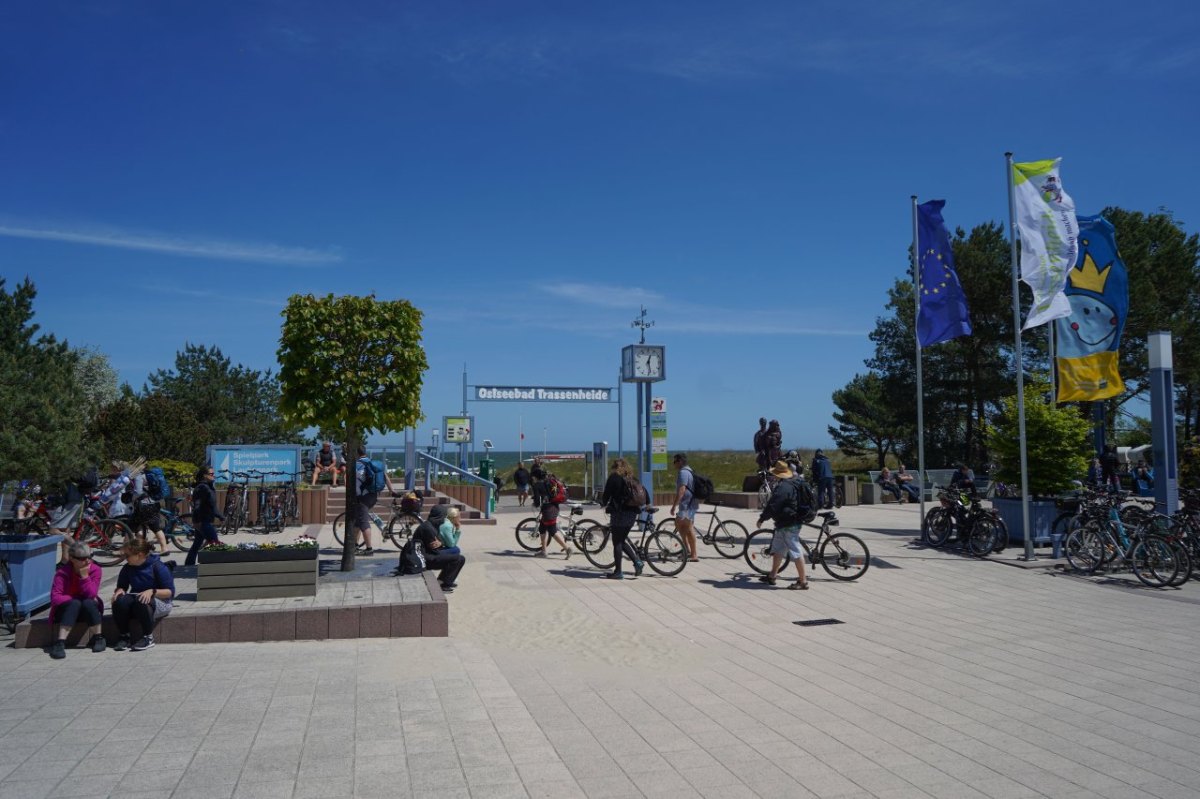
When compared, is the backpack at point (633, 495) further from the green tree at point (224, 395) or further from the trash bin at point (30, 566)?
the green tree at point (224, 395)

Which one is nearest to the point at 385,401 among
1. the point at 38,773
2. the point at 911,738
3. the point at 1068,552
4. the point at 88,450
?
the point at 38,773

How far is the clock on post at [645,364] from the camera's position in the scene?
23719 millimetres

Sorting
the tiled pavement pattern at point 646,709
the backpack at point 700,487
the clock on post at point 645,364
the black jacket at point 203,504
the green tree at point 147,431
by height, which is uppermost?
the clock on post at point 645,364

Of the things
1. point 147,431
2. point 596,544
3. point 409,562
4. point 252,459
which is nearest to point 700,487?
point 596,544

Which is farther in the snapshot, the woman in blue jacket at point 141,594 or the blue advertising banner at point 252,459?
the blue advertising banner at point 252,459

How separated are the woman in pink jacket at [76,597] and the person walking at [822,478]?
1780cm

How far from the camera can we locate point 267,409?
41.8 m

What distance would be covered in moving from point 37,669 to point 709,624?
6.12 m

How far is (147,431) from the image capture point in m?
30.6

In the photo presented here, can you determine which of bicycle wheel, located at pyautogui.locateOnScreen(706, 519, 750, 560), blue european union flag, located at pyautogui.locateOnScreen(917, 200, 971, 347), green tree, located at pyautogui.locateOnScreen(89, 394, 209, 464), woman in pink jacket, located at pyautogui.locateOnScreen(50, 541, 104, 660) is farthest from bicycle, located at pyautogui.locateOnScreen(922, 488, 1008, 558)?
green tree, located at pyautogui.locateOnScreen(89, 394, 209, 464)

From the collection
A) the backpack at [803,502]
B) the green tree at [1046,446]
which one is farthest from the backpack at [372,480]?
the green tree at [1046,446]

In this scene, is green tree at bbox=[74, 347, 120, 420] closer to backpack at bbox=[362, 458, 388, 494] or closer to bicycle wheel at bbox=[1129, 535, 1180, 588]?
backpack at bbox=[362, 458, 388, 494]

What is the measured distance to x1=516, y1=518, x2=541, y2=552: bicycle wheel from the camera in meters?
Result: 15.1

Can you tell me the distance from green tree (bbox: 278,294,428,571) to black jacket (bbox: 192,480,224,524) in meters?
2.32
